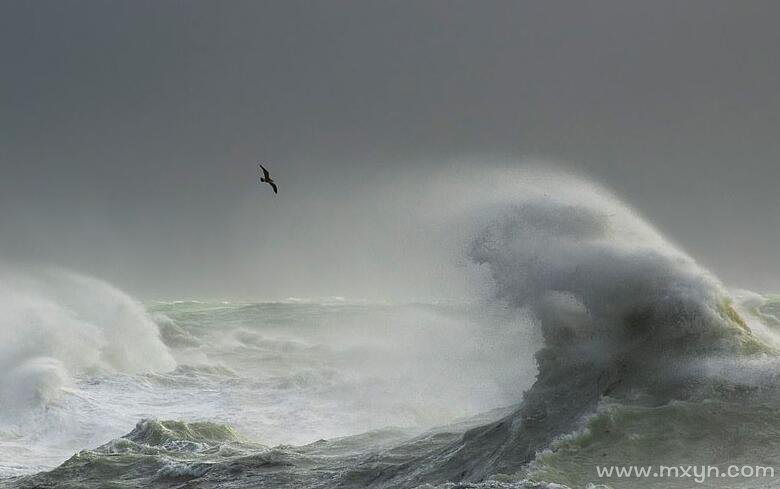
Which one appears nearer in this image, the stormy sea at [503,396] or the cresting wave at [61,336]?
the stormy sea at [503,396]

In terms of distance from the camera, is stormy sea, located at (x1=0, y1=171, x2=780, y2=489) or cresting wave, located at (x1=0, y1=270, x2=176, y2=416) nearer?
stormy sea, located at (x1=0, y1=171, x2=780, y2=489)

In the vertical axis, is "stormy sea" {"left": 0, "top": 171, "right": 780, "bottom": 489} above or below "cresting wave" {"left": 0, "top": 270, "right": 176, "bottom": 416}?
below

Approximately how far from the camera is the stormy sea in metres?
8.48

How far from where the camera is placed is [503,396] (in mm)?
14836

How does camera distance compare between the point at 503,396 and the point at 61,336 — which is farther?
Result: the point at 61,336

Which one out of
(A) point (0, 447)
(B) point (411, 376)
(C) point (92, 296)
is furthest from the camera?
(C) point (92, 296)

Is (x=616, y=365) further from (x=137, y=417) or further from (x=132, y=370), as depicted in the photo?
(x=132, y=370)

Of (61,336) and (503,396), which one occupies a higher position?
(61,336)

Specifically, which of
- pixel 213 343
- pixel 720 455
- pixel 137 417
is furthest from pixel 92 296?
pixel 720 455

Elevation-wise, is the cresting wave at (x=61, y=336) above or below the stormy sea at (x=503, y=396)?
above

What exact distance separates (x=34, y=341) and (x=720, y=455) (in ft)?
73.7

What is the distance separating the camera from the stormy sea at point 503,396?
8477 mm

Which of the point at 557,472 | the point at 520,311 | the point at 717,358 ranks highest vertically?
the point at 520,311

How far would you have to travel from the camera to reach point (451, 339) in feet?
74.1
